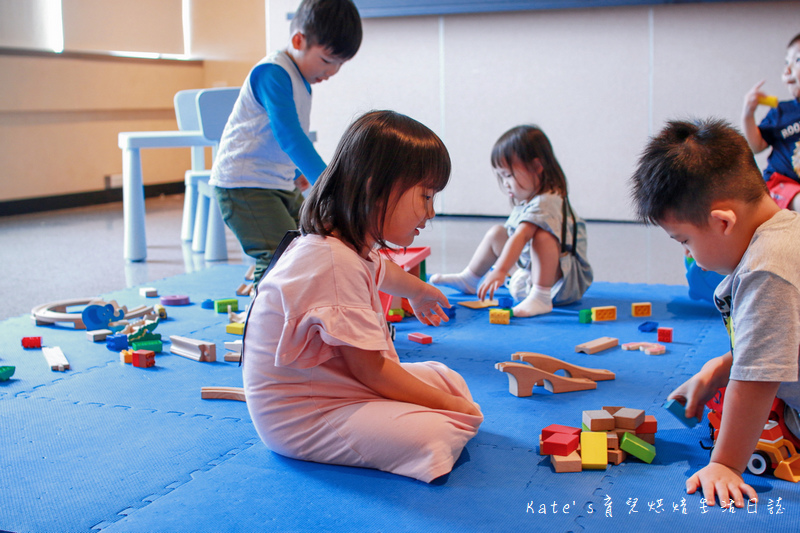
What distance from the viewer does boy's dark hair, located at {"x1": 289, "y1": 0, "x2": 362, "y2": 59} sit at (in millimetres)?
1830

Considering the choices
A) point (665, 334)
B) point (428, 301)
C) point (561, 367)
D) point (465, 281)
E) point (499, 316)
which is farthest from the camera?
point (465, 281)

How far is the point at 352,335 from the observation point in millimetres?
1000

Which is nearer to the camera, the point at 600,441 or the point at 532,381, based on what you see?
the point at 600,441

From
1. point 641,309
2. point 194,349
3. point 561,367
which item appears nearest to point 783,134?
point 641,309

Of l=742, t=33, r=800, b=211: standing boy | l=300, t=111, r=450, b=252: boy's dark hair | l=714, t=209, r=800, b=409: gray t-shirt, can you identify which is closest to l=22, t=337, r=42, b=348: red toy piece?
l=300, t=111, r=450, b=252: boy's dark hair

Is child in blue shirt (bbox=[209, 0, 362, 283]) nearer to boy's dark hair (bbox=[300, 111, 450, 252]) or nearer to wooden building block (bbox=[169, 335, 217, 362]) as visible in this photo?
wooden building block (bbox=[169, 335, 217, 362])

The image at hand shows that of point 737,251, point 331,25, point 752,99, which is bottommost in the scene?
point 737,251

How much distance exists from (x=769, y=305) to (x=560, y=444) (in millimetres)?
346

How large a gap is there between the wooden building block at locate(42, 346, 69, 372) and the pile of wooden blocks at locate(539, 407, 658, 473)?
103 centimetres

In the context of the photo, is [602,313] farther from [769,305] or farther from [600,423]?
[769,305]

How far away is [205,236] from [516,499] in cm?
246

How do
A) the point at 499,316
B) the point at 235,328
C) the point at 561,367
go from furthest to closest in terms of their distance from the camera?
the point at 499,316
the point at 235,328
the point at 561,367

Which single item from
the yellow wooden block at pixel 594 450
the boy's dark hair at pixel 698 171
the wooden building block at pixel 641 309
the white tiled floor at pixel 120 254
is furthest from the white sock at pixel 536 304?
the boy's dark hair at pixel 698 171

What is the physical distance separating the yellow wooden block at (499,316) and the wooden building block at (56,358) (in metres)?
1.04
